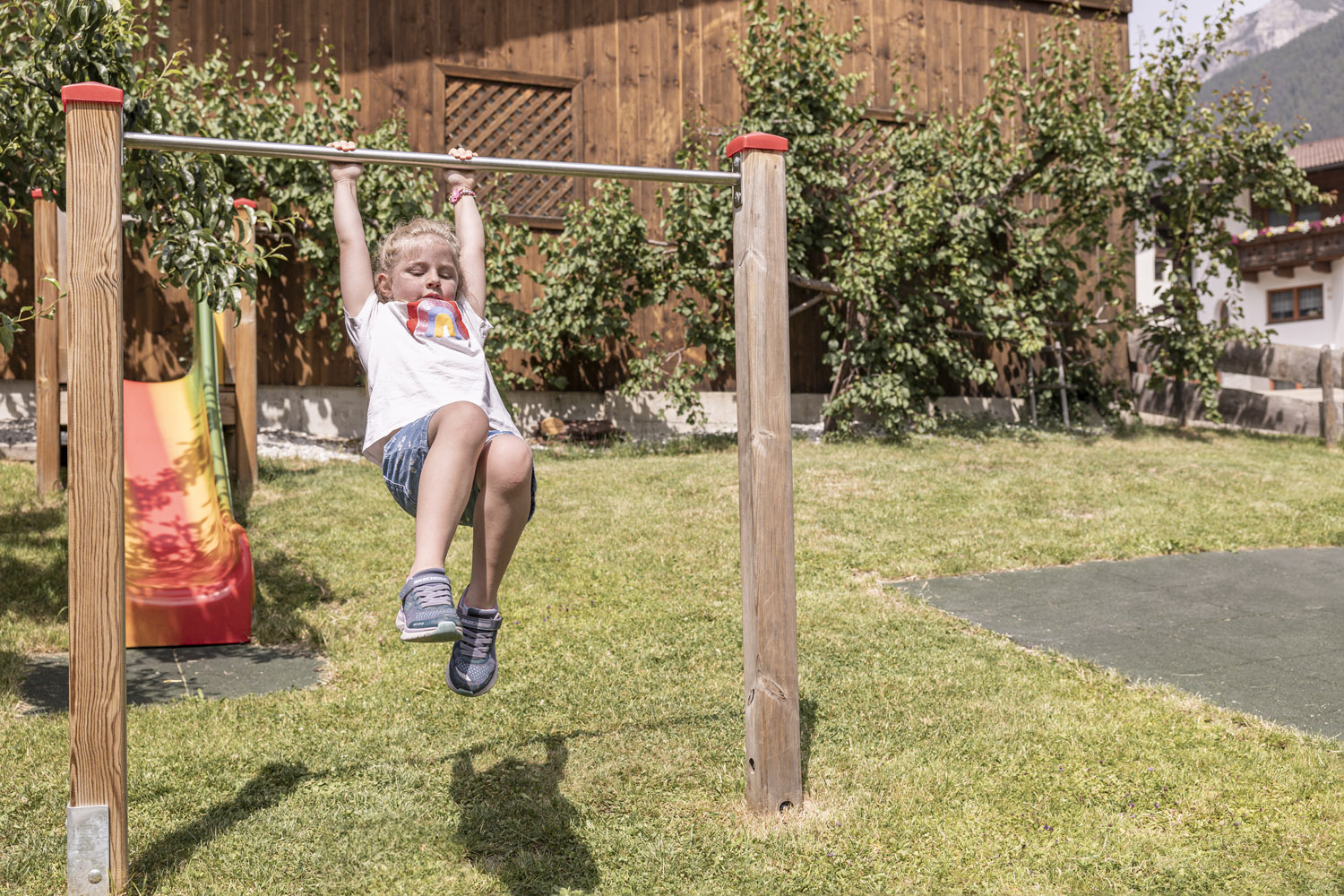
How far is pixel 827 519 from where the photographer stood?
23.5ft

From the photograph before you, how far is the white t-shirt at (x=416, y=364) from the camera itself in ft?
10.1

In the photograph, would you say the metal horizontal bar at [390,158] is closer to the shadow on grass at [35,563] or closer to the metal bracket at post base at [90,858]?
the metal bracket at post base at [90,858]

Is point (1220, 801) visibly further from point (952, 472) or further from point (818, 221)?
point (818, 221)

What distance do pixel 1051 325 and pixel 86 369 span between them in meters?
11.1

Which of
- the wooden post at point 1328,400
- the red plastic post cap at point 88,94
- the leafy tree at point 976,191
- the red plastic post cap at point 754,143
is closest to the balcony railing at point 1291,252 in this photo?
the wooden post at point 1328,400

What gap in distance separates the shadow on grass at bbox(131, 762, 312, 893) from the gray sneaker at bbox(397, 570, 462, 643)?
1061 millimetres

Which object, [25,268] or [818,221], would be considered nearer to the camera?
[25,268]

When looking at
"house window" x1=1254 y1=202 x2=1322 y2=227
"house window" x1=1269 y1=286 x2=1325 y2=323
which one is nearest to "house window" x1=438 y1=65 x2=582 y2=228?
"house window" x1=1269 y1=286 x2=1325 y2=323

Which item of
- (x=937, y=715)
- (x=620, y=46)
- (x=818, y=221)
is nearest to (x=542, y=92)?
(x=620, y=46)

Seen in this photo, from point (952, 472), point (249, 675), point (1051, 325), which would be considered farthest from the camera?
point (1051, 325)

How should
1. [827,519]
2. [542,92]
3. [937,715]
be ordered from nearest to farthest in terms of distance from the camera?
[937,715]
[827,519]
[542,92]

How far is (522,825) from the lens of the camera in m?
3.31

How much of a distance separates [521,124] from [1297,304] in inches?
1027

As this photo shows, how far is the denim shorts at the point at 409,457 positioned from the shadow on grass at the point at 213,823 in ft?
3.61
